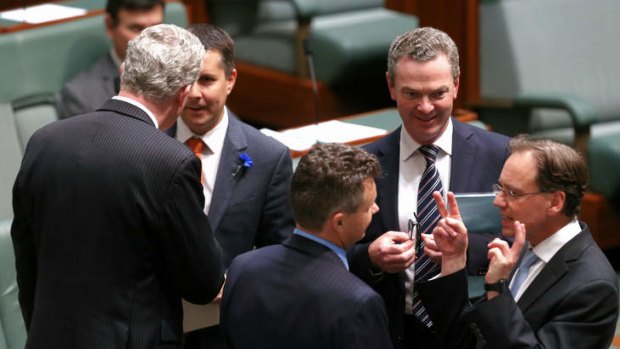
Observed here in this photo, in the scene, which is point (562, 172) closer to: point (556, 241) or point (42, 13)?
point (556, 241)

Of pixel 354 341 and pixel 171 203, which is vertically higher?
pixel 171 203

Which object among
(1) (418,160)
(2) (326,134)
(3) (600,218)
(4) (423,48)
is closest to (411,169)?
(1) (418,160)

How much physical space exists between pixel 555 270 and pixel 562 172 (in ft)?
0.38

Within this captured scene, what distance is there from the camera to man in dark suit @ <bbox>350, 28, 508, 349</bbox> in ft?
4.74

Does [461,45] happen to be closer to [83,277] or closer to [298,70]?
[298,70]

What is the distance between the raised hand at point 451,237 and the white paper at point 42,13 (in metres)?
1.37

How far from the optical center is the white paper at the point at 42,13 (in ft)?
8.06

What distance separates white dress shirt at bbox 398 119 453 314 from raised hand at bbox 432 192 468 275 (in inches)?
4.1

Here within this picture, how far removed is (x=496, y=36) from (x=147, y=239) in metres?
1.64

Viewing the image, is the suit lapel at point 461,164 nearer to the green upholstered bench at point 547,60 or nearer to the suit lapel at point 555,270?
the suit lapel at point 555,270

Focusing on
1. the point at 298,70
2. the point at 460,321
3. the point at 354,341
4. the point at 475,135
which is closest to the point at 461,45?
the point at 298,70

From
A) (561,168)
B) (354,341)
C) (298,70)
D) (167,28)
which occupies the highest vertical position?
(167,28)

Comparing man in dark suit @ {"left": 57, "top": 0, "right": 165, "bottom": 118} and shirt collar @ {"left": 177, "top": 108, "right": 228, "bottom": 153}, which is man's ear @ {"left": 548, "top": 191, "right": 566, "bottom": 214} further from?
man in dark suit @ {"left": 57, "top": 0, "right": 165, "bottom": 118}

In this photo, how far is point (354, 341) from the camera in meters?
1.19
